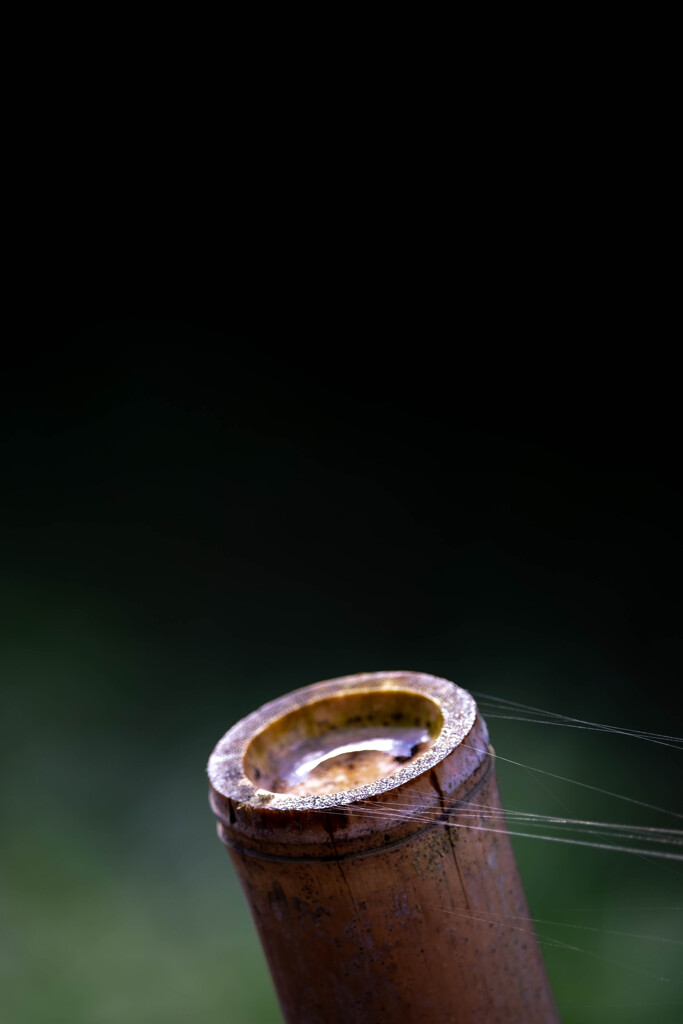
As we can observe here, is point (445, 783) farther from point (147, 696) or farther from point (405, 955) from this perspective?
point (147, 696)

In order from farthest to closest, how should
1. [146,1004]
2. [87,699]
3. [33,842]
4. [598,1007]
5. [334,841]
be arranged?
[87,699] → [33,842] → [146,1004] → [598,1007] → [334,841]

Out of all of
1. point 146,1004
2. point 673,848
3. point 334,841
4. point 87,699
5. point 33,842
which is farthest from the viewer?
point 87,699

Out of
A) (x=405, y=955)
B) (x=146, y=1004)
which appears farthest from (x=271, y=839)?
(x=146, y=1004)

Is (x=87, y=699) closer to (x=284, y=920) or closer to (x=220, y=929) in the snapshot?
(x=220, y=929)

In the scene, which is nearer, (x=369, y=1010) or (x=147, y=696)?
(x=369, y=1010)

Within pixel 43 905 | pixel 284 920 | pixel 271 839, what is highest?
pixel 271 839

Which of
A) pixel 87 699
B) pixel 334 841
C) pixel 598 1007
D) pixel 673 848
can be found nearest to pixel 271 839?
pixel 334 841

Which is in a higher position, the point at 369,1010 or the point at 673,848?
the point at 369,1010

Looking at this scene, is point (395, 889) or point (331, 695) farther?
point (331, 695)
